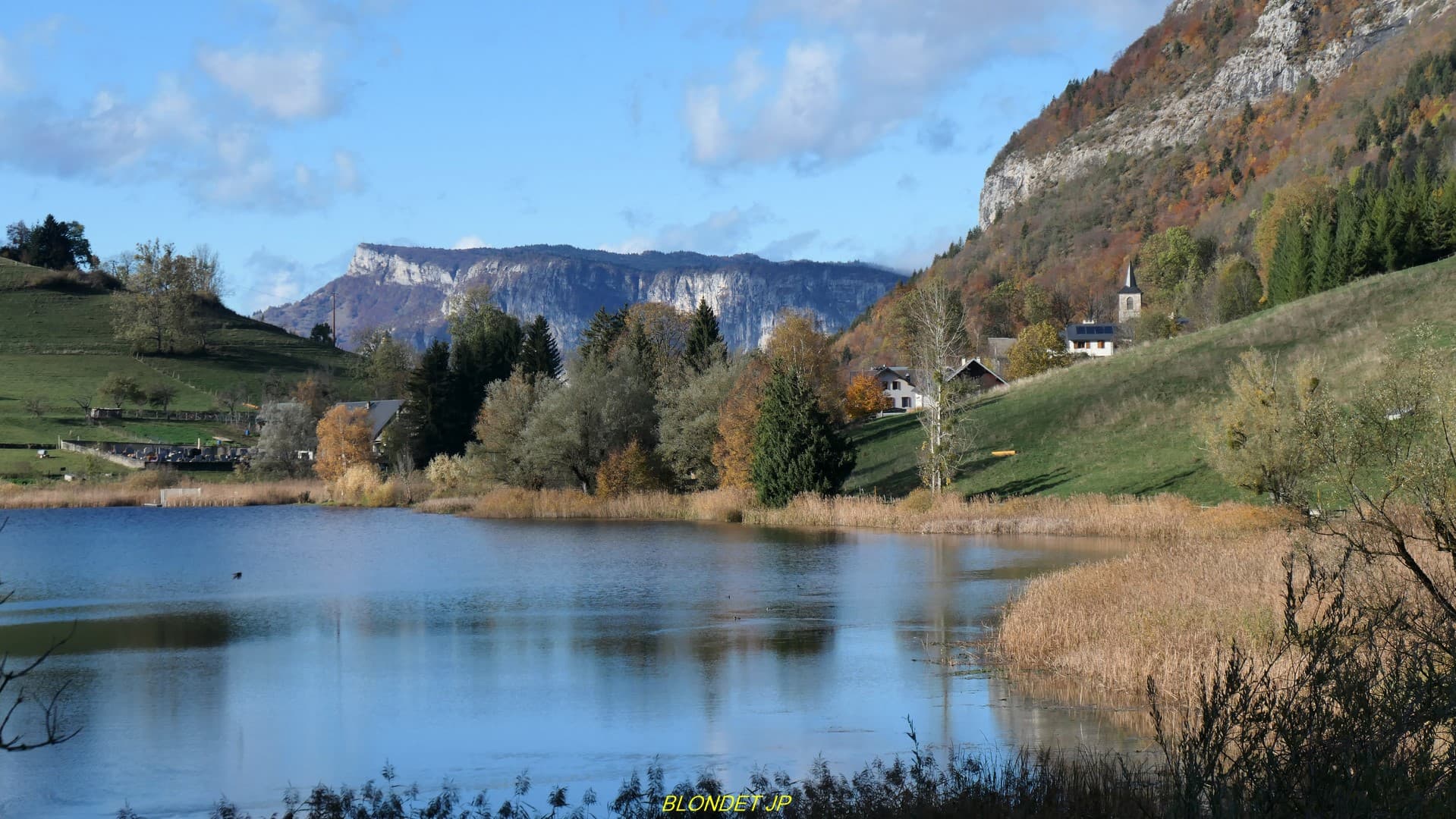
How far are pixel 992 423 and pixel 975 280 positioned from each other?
114004 mm

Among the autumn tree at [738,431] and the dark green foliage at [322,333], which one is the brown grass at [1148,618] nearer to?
the autumn tree at [738,431]

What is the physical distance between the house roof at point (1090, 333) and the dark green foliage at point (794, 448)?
8312cm

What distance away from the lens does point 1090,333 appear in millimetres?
136375

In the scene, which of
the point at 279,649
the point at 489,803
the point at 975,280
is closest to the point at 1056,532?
the point at 279,649

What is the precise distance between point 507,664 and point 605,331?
71217mm

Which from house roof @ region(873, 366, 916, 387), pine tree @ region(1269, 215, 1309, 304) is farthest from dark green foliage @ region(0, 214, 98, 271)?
pine tree @ region(1269, 215, 1309, 304)

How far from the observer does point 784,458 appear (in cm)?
5681

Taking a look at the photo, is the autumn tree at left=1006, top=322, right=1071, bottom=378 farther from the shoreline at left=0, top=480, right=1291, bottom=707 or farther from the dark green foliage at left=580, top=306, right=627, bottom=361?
the shoreline at left=0, top=480, right=1291, bottom=707

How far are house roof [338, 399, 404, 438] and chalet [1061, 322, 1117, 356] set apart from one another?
6834 centimetres

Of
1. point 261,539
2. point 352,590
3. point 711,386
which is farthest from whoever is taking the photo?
point 711,386

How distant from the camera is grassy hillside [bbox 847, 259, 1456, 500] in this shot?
5531cm

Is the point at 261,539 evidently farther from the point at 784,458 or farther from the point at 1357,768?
the point at 1357,768

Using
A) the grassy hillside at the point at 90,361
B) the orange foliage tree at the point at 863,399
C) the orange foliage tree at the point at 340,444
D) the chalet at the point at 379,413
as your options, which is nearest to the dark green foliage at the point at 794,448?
the orange foliage tree at the point at 863,399

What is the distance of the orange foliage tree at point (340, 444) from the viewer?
283ft
